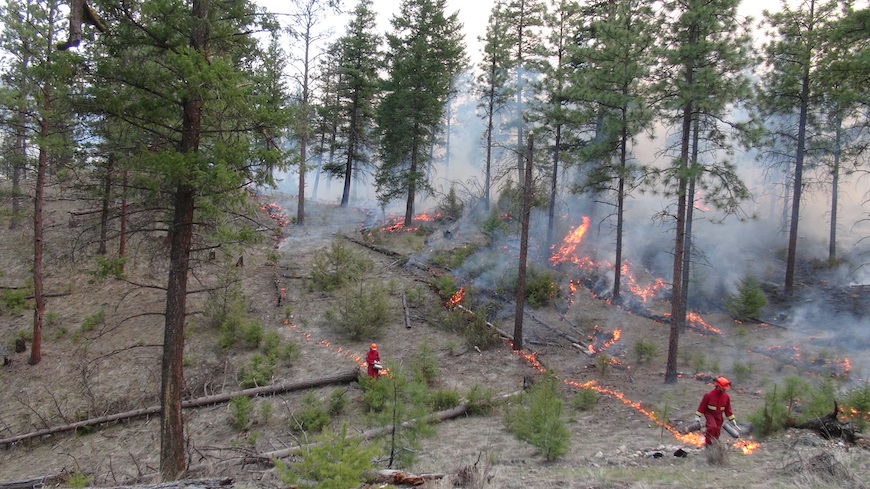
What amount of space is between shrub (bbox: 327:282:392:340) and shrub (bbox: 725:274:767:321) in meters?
14.5

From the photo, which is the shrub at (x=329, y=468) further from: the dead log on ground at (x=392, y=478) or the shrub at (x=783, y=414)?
the shrub at (x=783, y=414)

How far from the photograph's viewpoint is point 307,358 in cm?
1462

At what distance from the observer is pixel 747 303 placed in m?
17.7

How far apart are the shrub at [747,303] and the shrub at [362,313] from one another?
14533 millimetres

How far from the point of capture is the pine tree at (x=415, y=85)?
2562cm

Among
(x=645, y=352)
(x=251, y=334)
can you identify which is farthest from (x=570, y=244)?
(x=251, y=334)

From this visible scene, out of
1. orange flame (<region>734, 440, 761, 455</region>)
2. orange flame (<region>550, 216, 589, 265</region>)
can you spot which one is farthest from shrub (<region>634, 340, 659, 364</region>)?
orange flame (<region>550, 216, 589, 265</region>)

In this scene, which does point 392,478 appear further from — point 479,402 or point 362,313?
point 362,313

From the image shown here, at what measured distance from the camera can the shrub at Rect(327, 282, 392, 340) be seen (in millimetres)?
16125

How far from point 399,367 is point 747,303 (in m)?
14.9

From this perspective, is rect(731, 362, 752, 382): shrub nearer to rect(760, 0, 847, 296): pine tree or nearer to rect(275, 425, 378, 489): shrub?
rect(760, 0, 847, 296): pine tree

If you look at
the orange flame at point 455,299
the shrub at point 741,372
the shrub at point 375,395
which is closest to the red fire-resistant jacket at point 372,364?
the shrub at point 375,395

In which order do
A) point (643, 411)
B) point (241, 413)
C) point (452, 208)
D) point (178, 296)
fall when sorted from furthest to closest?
point (452, 208) → point (643, 411) → point (241, 413) → point (178, 296)

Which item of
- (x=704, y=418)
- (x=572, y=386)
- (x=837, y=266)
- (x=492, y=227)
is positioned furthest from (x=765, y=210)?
(x=704, y=418)
